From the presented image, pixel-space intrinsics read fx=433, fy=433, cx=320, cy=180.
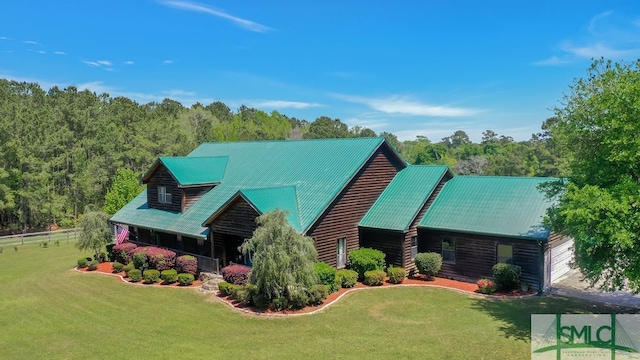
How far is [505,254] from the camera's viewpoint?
2173cm

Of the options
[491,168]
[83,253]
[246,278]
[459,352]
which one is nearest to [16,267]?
[83,253]

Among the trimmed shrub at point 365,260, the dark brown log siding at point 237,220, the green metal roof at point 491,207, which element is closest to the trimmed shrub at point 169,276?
the dark brown log siding at point 237,220

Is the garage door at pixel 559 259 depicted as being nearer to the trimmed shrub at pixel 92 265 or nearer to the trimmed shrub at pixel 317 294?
the trimmed shrub at pixel 317 294

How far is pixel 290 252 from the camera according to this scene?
708 inches

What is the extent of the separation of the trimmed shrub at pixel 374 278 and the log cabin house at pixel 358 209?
192cm

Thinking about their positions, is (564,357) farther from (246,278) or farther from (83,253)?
(83,253)

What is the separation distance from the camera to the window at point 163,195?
2943 cm

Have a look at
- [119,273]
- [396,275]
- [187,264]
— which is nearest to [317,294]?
[396,275]

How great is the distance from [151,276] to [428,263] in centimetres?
1489

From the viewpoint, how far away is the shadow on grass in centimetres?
1612

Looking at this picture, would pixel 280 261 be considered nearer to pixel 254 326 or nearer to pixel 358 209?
pixel 254 326

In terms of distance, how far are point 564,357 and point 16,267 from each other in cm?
3256

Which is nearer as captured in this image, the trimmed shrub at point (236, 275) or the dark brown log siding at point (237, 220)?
the trimmed shrub at point (236, 275)

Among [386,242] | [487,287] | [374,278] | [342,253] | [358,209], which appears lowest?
[487,287]
